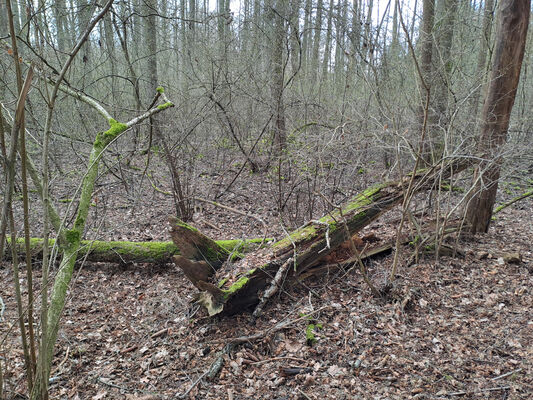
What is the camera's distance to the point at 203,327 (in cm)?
373

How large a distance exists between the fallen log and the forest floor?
22 centimetres

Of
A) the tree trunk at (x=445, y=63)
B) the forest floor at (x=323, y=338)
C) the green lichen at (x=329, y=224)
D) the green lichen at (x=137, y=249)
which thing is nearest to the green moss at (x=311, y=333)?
the forest floor at (x=323, y=338)

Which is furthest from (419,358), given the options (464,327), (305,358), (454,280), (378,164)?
(378,164)

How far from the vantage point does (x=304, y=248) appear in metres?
4.19

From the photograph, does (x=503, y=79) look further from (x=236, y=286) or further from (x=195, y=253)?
(x=195, y=253)

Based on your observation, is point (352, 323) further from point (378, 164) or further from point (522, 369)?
point (378, 164)

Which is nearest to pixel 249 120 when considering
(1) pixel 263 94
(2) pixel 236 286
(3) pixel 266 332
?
(1) pixel 263 94

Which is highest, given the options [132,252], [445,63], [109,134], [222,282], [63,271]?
[445,63]

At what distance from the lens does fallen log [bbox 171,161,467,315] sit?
12.0 ft

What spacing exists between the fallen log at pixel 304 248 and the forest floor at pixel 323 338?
22 cm

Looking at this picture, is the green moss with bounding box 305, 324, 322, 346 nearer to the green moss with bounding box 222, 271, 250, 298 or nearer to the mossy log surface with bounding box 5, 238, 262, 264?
the green moss with bounding box 222, 271, 250, 298

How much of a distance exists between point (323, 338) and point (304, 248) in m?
1.07

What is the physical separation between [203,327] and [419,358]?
81.0 inches

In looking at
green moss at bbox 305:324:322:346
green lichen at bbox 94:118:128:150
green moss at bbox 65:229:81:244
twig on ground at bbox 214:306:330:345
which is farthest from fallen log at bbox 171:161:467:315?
green lichen at bbox 94:118:128:150
